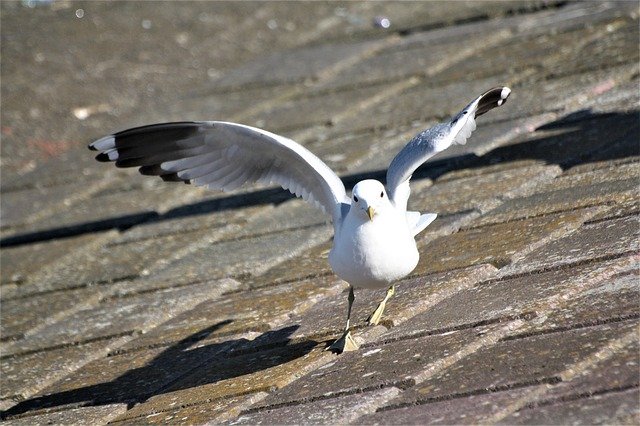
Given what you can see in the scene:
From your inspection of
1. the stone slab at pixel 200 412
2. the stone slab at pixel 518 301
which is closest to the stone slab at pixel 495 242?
the stone slab at pixel 518 301

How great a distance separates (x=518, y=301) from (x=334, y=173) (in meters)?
0.74

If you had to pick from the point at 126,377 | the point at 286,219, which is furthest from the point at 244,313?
the point at 286,219

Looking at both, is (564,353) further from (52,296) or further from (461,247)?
(52,296)

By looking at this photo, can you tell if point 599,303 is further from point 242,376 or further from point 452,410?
point 242,376

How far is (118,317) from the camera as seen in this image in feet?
15.5

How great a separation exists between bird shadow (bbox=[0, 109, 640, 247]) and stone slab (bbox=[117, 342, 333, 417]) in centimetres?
156

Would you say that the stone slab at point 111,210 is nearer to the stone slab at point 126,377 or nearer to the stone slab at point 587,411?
the stone slab at point 126,377

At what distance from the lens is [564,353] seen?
3.16 metres

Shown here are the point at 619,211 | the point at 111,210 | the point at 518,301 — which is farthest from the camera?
the point at 111,210

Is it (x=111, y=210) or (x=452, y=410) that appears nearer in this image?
(x=452, y=410)

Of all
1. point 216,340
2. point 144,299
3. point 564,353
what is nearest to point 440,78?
point 144,299

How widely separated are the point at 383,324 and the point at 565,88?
2.44 m

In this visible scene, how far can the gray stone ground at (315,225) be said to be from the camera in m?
3.38

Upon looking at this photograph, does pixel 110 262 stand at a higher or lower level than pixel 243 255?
higher
